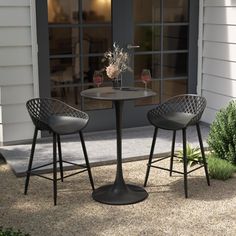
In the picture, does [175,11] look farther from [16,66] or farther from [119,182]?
[119,182]

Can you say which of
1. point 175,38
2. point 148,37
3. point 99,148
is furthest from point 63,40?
point 175,38

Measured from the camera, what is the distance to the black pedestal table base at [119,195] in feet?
12.6

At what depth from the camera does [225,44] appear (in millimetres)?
5809

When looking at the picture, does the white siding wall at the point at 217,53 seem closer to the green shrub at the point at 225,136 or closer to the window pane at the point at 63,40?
the green shrub at the point at 225,136

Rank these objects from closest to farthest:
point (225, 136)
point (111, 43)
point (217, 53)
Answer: point (225, 136) < point (111, 43) < point (217, 53)

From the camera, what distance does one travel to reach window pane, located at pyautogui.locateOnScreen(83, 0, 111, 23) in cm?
548

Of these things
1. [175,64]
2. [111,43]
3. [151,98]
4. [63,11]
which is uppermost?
[63,11]

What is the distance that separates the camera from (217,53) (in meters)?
5.93

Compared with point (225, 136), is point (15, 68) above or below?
above

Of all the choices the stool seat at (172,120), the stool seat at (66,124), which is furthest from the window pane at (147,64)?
the stool seat at (66,124)

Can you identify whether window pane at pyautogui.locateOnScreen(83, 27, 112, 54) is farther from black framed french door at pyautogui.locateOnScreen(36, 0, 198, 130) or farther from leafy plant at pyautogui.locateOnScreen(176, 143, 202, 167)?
leafy plant at pyautogui.locateOnScreen(176, 143, 202, 167)

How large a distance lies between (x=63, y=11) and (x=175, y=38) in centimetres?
149

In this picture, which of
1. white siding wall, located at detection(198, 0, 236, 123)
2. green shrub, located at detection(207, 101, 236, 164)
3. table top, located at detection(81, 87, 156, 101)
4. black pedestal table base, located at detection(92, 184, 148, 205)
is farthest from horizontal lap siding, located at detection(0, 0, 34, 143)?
white siding wall, located at detection(198, 0, 236, 123)

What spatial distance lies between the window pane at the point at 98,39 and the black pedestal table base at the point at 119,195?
2.07 meters
